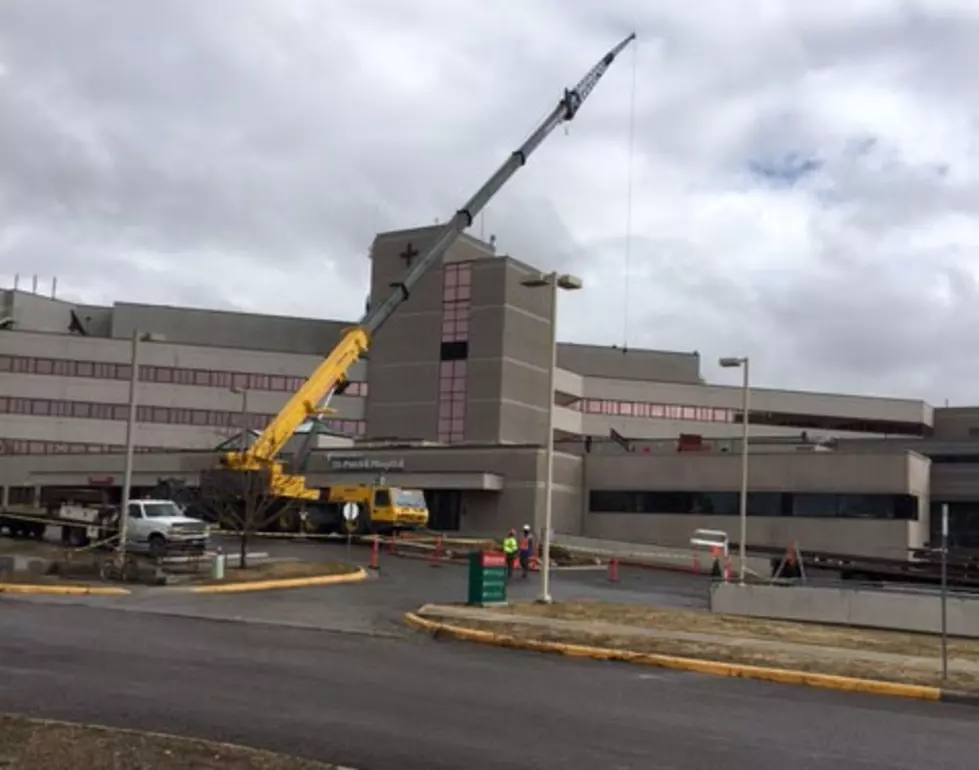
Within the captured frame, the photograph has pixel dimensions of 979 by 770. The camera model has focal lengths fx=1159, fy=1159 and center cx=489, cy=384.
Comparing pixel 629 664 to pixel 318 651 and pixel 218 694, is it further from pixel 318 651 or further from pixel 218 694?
pixel 218 694

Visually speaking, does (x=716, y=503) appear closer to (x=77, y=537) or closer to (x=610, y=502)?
(x=610, y=502)

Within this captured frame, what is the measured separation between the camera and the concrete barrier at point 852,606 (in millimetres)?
24344

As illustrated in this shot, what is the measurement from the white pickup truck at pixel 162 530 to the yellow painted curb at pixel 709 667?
60.8 ft

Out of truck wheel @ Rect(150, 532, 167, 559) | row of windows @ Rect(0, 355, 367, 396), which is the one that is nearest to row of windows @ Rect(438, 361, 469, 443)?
row of windows @ Rect(0, 355, 367, 396)

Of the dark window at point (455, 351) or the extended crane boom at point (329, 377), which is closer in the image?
the extended crane boom at point (329, 377)

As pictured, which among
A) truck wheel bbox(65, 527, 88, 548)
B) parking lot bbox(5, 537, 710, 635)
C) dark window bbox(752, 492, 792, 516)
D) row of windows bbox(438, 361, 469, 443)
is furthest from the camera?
row of windows bbox(438, 361, 469, 443)

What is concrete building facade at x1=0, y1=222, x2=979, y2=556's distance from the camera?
2195 inches

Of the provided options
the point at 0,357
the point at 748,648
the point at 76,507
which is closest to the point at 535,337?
the point at 0,357

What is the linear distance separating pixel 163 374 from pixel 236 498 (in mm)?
44465

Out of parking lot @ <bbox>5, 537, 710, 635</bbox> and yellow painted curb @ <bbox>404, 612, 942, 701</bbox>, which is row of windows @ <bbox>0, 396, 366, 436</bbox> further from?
yellow painted curb @ <bbox>404, 612, 942, 701</bbox>

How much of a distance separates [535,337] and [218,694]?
72669 millimetres

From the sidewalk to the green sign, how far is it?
Answer: 110 cm

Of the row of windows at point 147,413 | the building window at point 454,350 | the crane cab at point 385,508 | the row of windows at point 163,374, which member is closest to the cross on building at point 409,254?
the building window at point 454,350

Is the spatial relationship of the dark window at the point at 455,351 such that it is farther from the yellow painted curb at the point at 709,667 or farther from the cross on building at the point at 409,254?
the yellow painted curb at the point at 709,667
